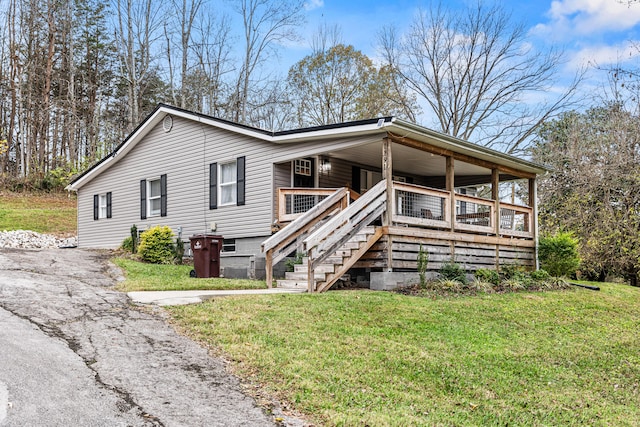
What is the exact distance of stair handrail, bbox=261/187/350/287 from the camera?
1084 cm

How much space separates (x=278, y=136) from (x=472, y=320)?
261 inches

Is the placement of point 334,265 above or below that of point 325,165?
below

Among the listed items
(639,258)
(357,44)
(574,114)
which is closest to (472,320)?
(639,258)

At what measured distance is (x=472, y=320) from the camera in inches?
333

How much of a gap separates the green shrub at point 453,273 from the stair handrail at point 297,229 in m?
2.63

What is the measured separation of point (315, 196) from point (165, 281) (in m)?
4.05

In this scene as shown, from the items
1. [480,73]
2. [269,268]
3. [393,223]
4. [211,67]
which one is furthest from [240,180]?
[211,67]

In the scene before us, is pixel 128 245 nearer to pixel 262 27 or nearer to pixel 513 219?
→ pixel 513 219

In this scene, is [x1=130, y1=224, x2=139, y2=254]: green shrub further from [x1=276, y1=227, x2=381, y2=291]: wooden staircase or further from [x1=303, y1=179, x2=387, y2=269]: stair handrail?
[x1=303, y1=179, x2=387, y2=269]: stair handrail

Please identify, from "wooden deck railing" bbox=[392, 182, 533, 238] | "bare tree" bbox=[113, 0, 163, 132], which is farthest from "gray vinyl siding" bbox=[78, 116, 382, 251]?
"bare tree" bbox=[113, 0, 163, 132]

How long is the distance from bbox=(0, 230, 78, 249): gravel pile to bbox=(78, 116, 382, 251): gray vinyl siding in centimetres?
118

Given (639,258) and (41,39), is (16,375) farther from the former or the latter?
(41,39)

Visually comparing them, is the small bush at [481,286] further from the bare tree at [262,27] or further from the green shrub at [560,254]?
the bare tree at [262,27]

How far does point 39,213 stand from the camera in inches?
981
